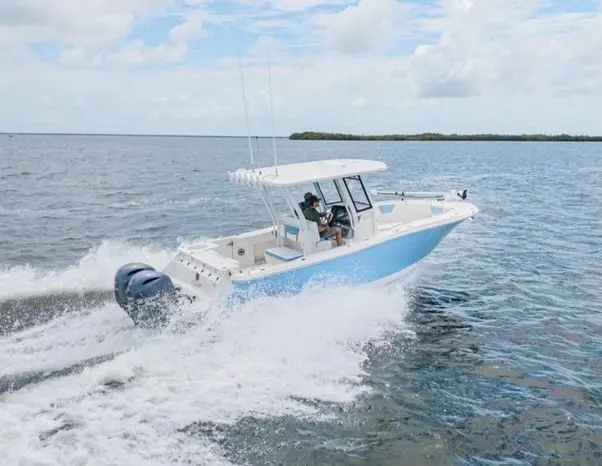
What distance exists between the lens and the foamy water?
633cm

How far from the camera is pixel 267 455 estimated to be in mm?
6500

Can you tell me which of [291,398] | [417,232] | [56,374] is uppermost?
[417,232]

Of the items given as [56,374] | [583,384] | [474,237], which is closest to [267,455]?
[56,374]

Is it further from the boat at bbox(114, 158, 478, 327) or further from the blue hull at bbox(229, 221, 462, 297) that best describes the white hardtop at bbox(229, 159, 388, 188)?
the blue hull at bbox(229, 221, 462, 297)

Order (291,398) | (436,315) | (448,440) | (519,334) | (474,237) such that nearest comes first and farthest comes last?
(448,440)
(291,398)
(519,334)
(436,315)
(474,237)

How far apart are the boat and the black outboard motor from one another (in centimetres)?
2

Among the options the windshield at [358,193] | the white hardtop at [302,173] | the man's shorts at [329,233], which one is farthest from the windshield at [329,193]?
the man's shorts at [329,233]

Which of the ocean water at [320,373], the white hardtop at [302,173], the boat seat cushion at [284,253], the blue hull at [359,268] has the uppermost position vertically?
the white hardtop at [302,173]

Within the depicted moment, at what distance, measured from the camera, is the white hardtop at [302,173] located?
10203mm

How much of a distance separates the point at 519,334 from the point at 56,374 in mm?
7818

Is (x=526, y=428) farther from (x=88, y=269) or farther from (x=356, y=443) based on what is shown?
(x=88, y=269)

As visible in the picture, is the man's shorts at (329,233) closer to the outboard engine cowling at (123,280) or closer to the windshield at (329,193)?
the windshield at (329,193)

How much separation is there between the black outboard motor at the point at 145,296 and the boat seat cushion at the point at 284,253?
2337 millimetres

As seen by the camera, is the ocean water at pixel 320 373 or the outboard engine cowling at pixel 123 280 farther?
the outboard engine cowling at pixel 123 280
